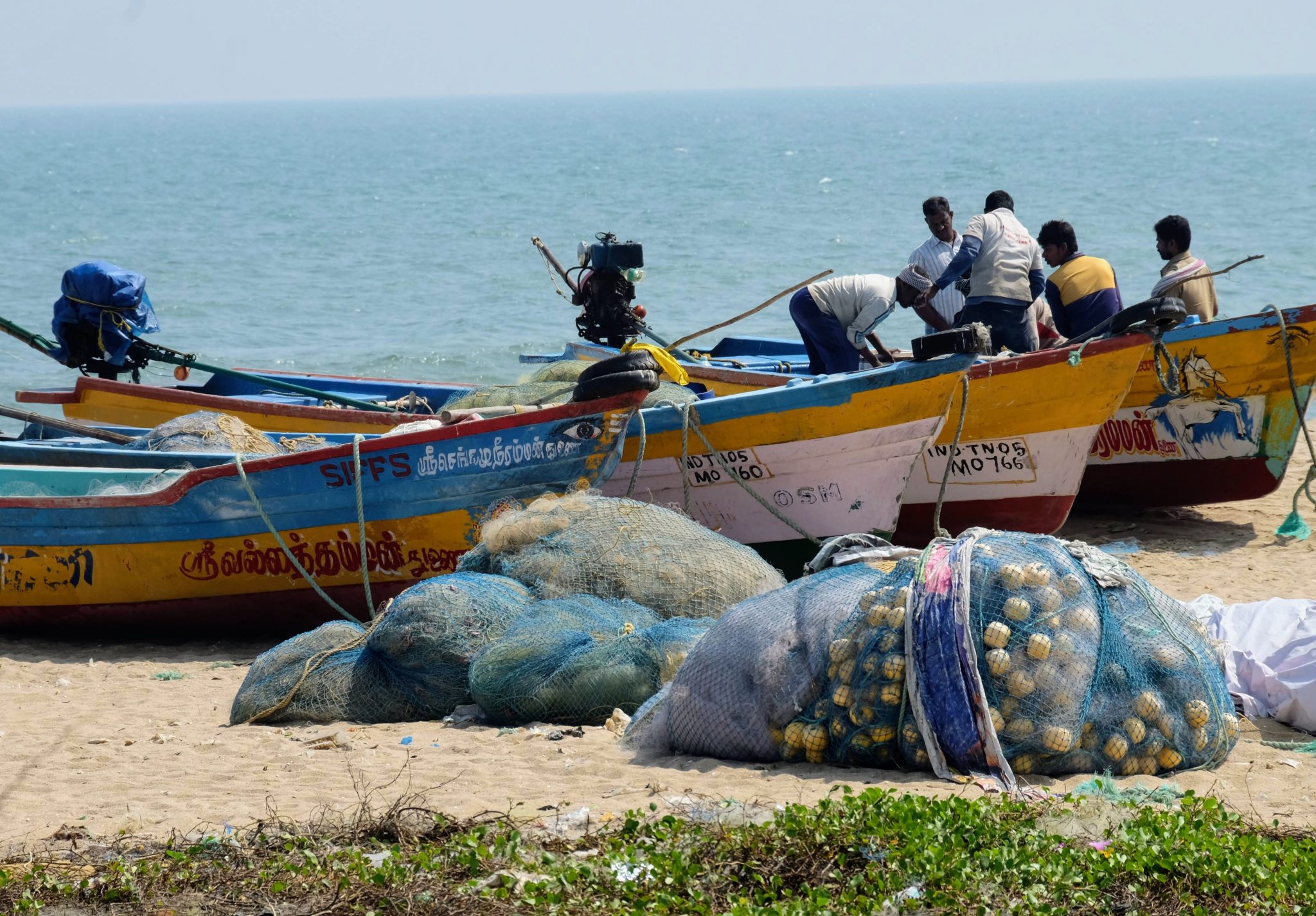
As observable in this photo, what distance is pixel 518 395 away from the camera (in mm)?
9547

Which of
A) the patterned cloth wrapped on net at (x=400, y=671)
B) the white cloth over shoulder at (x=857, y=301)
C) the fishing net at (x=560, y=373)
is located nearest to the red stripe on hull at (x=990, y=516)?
the white cloth over shoulder at (x=857, y=301)

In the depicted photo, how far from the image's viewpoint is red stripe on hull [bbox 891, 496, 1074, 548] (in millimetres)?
9312

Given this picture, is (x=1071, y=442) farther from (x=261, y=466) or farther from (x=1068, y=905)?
(x=1068, y=905)

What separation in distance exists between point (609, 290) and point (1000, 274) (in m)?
3.17

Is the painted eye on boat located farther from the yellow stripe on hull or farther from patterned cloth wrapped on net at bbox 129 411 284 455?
patterned cloth wrapped on net at bbox 129 411 284 455

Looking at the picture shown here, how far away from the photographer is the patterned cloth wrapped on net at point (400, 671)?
6.24 m

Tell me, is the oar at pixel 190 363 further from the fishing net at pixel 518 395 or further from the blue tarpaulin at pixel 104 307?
the fishing net at pixel 518 395

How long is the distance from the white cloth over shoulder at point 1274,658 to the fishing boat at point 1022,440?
2785 millimetres

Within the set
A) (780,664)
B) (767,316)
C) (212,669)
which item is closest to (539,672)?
(780,664)

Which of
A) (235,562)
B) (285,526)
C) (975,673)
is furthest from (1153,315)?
(235,562)

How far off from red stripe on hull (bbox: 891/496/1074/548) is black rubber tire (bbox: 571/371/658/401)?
2.25 meters

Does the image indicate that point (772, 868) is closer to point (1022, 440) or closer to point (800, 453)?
point (800, 453)

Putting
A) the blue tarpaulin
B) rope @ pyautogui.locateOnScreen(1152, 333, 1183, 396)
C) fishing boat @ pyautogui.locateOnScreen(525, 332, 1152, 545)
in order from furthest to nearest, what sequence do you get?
the blue tarpaulin < rope @ pyautogui.locateOnScreen(1152, 333, 1183, 396) < fishing boat @ pyautogui.locateOnScreen(525, 332, 1152, 545)

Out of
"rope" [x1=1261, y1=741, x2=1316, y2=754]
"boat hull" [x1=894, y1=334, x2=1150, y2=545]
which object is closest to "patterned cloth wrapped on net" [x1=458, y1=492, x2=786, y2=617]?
"rope" [x1=1261, y1=741, x2=1316, y2=754]
